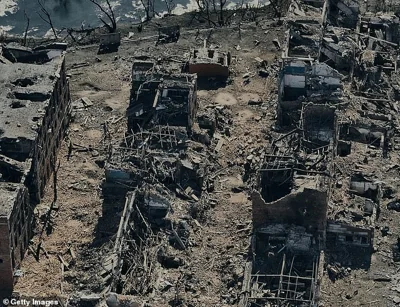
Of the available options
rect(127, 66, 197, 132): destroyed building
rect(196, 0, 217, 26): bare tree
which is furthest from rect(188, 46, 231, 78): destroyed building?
rect(196, 0, 217, 26): bare tree

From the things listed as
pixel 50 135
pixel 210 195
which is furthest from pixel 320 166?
pixel 50 135

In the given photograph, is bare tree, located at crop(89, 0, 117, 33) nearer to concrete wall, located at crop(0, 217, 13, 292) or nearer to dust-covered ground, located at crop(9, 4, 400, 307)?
dust-covered ground, located at crop(9, 4, 400, 307)

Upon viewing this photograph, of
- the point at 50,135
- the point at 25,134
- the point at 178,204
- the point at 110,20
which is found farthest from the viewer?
the point at 110,20

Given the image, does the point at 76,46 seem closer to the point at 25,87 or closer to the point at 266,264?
the point at 25,87

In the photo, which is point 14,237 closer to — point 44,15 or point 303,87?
point 303,87

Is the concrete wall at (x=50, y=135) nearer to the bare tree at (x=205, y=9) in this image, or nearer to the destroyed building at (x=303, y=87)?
the destroyed building at (x=303, y=87)
